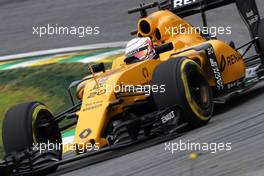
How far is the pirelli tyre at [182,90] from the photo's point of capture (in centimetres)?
727

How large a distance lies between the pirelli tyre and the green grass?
342 cm

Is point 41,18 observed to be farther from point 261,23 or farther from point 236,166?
point 236,166

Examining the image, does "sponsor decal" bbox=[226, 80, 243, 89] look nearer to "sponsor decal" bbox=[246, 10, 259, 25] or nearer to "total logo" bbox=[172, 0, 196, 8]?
"sponsor decal" bbox=[246, 10, 259, 25]

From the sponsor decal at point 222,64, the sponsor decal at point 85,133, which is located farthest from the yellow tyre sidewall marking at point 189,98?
the sponsor decal at point 222,64

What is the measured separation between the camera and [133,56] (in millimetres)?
8445

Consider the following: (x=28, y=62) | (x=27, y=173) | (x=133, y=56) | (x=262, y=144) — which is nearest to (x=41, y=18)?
(x=28, y=62)

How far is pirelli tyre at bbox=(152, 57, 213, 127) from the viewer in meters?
7.27

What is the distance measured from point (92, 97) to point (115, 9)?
30.7ft

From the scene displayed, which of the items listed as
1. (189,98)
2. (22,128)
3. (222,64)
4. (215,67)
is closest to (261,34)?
(222,64)

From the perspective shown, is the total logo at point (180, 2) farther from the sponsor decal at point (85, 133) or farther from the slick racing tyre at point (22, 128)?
the sponsor decal at point (85, 133)

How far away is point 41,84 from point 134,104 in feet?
14.1

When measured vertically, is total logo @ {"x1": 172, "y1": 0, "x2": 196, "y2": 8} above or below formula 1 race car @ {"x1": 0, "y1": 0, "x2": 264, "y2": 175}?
above

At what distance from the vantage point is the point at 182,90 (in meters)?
7.27

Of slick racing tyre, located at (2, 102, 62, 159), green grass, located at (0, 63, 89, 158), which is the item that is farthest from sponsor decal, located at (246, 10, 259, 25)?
slick racing tyre, located at (2, 102, 62, 159)
